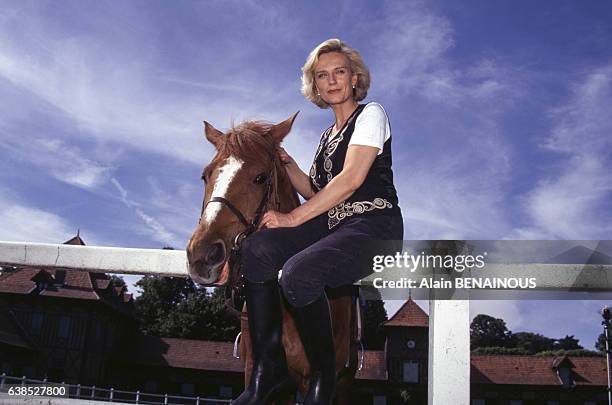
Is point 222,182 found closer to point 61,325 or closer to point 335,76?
point 335,76

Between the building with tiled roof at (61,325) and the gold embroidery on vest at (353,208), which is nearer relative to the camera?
the gold embroidery on vest at (353,208)

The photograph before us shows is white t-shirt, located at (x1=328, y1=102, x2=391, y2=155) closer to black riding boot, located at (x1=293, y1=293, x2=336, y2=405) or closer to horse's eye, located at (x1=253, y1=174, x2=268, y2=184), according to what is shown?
horse's eye, located at (x1=253, y1=174, x2=268, y2=184)

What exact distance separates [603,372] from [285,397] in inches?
2021

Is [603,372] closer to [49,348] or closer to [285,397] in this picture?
[49,348]

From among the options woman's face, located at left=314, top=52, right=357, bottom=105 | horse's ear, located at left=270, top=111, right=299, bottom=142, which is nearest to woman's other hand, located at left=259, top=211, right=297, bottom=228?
horse's ear, located at left=270, top=111, right=299, bottom=142

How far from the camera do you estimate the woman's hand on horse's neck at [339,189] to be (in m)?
2.04

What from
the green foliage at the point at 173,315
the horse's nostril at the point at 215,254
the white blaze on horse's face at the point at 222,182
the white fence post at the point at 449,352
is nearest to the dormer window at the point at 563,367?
the green foliage at the point at 173,315

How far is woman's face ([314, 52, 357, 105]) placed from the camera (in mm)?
2506

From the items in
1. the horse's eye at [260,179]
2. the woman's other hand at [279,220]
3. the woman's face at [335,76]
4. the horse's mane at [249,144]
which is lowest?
the woman's other hand at [279,220]

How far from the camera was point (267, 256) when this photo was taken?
2002 mm

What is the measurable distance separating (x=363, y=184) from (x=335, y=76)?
60cm

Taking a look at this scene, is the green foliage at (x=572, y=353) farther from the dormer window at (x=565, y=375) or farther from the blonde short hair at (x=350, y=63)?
the blonde short hair at (x=350, y=63)

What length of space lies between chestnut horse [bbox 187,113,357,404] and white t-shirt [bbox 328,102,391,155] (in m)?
0.31

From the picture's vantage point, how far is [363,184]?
7.38ft
